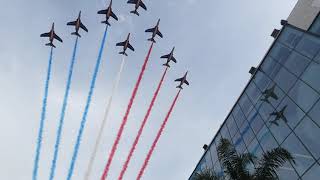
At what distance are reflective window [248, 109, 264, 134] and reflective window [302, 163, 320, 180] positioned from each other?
8.34 meters

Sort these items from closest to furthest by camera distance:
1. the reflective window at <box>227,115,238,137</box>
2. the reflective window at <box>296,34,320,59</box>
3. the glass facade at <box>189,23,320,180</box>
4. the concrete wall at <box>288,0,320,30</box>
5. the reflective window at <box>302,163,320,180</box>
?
the reflective window at <box>302,163,320,180</box> → the glass facade at <box>189,23,320,180</box> → the reflective window at <box>296,34,320,59</box> → the concrete wall at <box>288,0,320,30</box> → the reflective window at <box>227,115,238,137</box>

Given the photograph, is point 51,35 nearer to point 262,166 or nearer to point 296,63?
point 296,63

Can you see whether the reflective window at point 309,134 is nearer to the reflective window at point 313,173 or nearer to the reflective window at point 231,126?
the reflective window at point 313,173

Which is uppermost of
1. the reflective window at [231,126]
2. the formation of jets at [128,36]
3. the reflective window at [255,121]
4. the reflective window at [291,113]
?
the formation of jets at [128,36]

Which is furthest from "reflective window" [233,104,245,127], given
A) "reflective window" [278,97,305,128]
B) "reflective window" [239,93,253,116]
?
"reflective window" [278,97,305,128]

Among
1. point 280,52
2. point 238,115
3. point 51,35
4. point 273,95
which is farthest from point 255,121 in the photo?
point 51,35

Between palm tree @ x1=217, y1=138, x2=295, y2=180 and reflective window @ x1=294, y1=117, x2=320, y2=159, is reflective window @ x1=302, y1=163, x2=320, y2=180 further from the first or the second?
palm tree @ x1=217, y1=138, x2=295, y2=180

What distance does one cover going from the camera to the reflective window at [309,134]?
2109 centimetres

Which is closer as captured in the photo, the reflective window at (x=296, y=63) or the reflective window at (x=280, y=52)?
the reflective window at (x=296, y=63)

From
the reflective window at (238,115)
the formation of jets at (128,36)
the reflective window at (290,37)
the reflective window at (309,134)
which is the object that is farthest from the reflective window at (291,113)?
the formation of jets at (128,36)

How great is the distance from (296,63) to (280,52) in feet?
12.2

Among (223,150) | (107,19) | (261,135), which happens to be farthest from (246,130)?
(107,19)

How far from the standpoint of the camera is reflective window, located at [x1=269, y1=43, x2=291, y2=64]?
1181 inches

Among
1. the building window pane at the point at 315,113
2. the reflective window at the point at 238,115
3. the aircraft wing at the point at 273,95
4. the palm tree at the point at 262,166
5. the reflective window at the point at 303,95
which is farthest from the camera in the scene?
the reflective window at the point at 238,115
